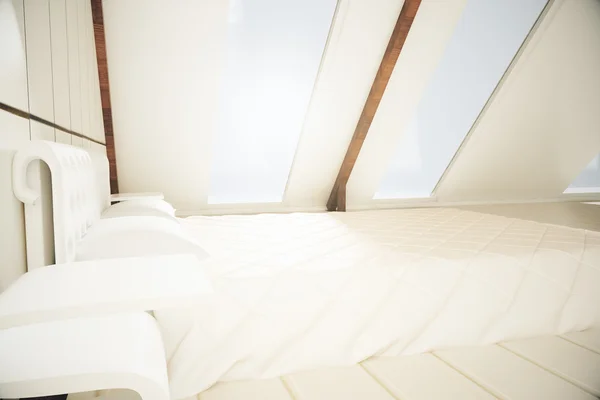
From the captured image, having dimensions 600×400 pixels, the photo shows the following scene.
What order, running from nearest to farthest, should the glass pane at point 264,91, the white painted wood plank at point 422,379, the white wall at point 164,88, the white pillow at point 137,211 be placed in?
the white painted wood plank at point 422,379
the white pillow at point 137,211
the white wall at point 164,88
the glass pane at point 264,91

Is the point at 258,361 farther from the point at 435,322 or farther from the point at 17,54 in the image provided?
the point at 17,54

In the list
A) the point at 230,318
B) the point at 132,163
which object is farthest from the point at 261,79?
the point at 230,318

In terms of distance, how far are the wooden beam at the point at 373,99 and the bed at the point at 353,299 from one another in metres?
2.30

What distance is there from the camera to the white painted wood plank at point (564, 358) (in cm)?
130

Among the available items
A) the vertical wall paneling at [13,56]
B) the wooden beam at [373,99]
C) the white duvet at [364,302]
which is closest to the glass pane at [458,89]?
the wooden beam at [373,99]

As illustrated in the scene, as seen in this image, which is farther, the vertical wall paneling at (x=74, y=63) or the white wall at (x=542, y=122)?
the white wall at (x=542, y=122)

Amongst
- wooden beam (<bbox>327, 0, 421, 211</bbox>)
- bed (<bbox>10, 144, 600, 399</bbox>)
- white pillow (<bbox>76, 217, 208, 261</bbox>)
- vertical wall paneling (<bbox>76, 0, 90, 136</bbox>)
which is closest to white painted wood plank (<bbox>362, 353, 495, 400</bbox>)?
bed (<bbox>10, 144, 600, 399</bbox>)

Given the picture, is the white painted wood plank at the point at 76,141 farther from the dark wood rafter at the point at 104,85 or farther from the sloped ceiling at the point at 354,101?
the sloped ceiling at the point at 354,101

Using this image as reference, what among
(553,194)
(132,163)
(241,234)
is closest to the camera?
(241,234)

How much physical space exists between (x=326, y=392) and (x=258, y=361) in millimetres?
247

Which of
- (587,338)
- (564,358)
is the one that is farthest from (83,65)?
(587,338)

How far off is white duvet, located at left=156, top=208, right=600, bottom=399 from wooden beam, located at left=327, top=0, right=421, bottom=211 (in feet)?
7.48

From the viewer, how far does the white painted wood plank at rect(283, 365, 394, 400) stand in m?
1.17

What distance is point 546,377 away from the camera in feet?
4.29
